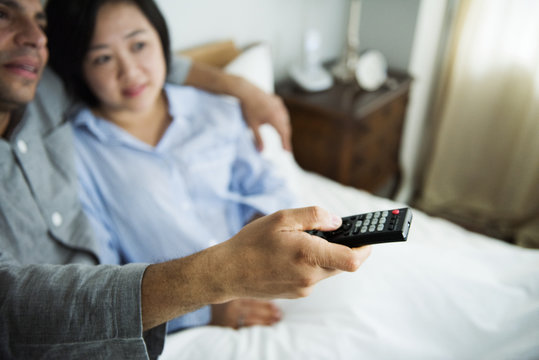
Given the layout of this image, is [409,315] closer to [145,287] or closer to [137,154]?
[145,287]

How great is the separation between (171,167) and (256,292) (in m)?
0.48

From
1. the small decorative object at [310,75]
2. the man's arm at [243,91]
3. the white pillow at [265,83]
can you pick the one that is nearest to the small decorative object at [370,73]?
the small decorative object at [310,75]

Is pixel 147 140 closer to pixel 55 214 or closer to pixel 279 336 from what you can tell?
pixel 55 214

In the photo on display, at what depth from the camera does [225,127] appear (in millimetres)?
1048

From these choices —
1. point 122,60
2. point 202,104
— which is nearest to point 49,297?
point 122,60

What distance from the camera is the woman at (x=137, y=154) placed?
0.83 m

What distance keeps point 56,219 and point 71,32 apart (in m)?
0.39

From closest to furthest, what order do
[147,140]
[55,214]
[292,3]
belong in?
[55,214] < [147,140] < [292,3]

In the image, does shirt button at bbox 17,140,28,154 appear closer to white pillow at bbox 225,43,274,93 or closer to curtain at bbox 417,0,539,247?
white pillow at bbox 225,43,274,93

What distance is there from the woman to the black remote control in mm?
386

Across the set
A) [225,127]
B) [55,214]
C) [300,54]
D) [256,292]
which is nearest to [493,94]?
[300,54]

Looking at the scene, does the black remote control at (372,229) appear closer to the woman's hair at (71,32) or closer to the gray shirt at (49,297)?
the gray shirt at (49,297)

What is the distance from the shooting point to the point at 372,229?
0.51 metres

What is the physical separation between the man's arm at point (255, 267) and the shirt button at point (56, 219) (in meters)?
0.30
